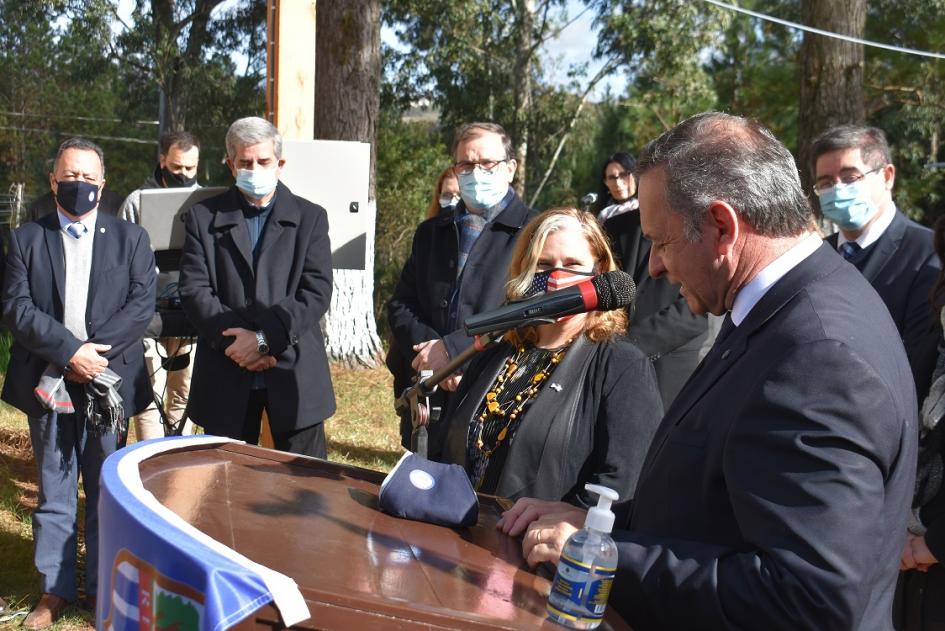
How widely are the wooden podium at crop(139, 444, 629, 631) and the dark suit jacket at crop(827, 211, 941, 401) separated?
2.06 m

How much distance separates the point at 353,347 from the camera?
9.22 metres

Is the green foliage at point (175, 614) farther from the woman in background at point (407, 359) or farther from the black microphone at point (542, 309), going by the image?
the woman in background at point (407, 359)

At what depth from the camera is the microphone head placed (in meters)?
2.12

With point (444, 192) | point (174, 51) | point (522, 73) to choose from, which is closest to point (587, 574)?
point (444, 192)

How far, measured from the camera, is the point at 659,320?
169 inches

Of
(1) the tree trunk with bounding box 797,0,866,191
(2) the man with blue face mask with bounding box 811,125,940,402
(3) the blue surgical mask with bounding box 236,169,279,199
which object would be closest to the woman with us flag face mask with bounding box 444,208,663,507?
(2) the man with blue face mask with bounding box 811,125,940,402

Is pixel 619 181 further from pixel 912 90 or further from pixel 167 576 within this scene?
pixel 912 90

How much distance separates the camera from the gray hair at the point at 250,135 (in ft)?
15.5

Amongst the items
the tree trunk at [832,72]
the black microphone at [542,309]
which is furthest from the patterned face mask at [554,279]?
the tree trunk at [832,72]

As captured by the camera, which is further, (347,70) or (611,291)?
(347,70)

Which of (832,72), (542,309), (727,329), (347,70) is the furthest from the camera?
(832,72)

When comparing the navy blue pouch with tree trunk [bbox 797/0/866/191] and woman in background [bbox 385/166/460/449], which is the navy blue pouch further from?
tree trunk [bbox 797/0/866/191]

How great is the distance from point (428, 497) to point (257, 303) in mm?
2789

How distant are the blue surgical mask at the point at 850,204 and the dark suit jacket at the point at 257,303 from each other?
2306 mm
